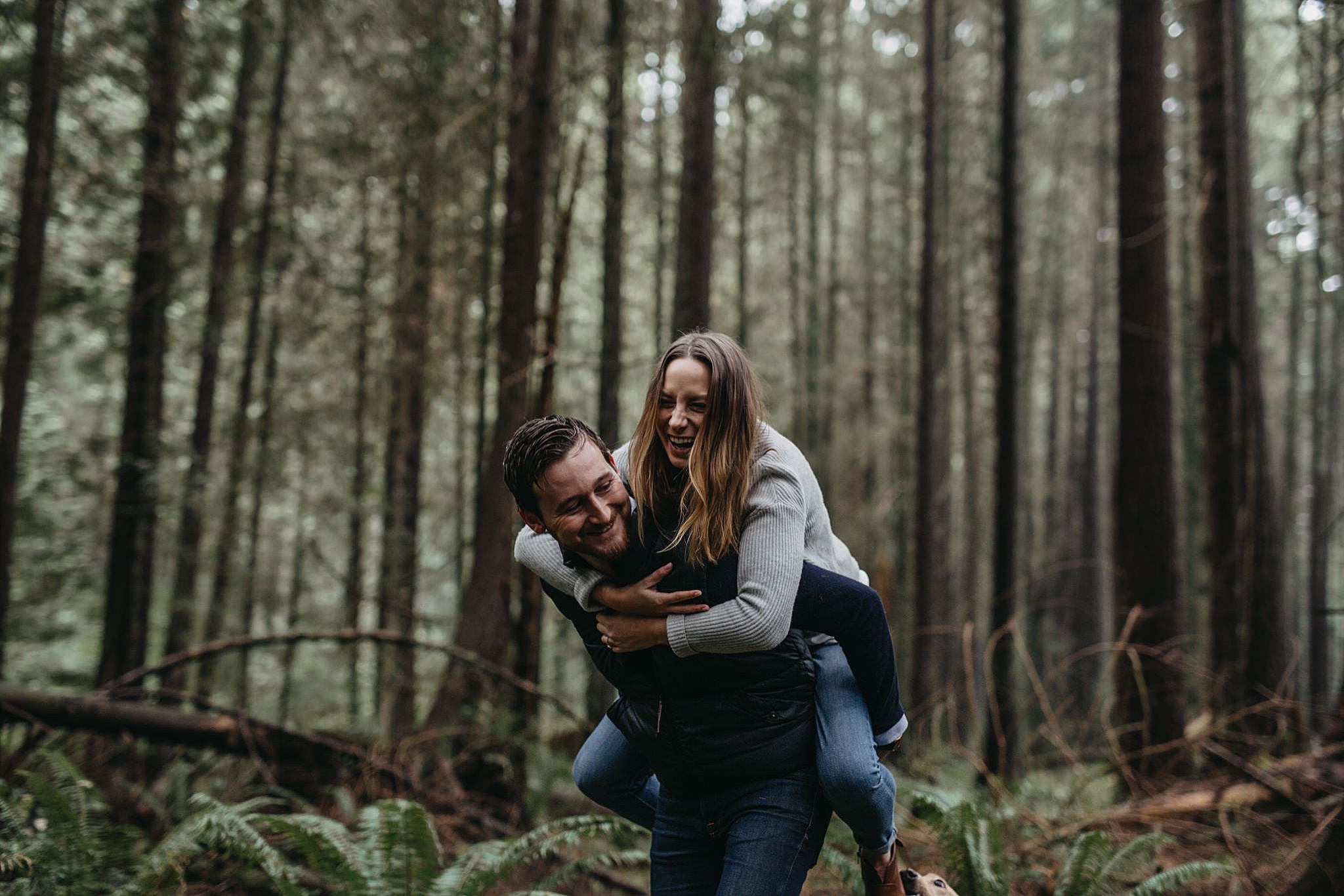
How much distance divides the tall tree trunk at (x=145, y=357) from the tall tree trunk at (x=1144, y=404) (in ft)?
32.6

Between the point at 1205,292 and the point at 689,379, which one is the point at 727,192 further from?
the point at 689,379

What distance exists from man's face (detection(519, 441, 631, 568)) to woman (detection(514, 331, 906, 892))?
0.32 ft

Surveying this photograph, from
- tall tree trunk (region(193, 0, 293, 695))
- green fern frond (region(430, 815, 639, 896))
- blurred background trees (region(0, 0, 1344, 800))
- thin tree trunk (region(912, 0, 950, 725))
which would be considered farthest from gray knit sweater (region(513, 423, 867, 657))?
thin tree trunk (region(912, 0, 950, 725))

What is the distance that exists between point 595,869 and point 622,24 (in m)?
5.87

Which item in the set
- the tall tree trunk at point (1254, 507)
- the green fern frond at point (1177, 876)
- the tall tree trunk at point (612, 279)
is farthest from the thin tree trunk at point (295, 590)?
the tall tree trunk at point (1254, 507)

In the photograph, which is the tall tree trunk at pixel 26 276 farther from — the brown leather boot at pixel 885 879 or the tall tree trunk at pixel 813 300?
the tall tree trunk at pixel 813 300

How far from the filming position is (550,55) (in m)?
6.27

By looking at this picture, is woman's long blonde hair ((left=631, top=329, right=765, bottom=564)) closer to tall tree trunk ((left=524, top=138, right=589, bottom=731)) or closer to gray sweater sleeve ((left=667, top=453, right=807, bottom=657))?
gray sweater sleeve ((left=667, top=453, right=807, bottom=657))

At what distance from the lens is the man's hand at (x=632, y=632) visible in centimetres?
226

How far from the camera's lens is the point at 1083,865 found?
366 cm

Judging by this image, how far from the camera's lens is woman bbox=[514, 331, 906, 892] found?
2174 millimetres

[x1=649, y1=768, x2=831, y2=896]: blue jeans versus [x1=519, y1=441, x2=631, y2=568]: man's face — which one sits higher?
[x1=519, y1=441, x2=631, y2=568]: man's face

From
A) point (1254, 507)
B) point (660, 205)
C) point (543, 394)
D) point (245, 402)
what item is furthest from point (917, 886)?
point (660, 205)

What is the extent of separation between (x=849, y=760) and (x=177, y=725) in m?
4.84
